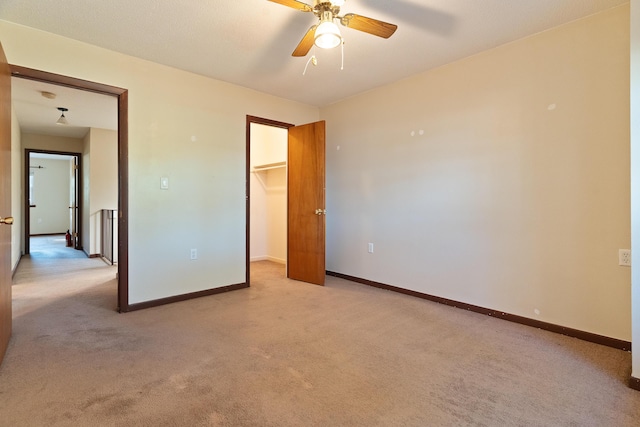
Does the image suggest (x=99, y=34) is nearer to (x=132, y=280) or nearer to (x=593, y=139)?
(x=132, y=280)

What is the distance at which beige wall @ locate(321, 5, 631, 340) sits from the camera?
7.62 ft

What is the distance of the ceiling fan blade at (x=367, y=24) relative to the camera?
1902 mm

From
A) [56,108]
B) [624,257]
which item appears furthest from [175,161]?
[624,257]

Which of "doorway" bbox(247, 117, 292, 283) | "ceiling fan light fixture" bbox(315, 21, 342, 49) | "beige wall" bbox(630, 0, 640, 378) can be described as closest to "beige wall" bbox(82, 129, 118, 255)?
"doorway" bbox(247, 117, 292, 283)

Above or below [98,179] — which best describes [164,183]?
below

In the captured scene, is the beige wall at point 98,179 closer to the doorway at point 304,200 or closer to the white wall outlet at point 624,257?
the doorway at point 304,200

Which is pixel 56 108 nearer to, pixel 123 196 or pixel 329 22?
Answer: pixel 123 196

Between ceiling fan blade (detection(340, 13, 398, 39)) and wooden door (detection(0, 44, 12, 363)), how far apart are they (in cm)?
225

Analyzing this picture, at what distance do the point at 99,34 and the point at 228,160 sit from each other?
158 cm

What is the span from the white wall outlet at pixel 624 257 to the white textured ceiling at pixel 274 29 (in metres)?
1.74

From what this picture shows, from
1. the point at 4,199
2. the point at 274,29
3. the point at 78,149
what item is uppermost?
the point at 274,29

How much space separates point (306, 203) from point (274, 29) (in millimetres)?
2097

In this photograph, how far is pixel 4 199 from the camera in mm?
2156

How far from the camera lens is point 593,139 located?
2371 millimetres
